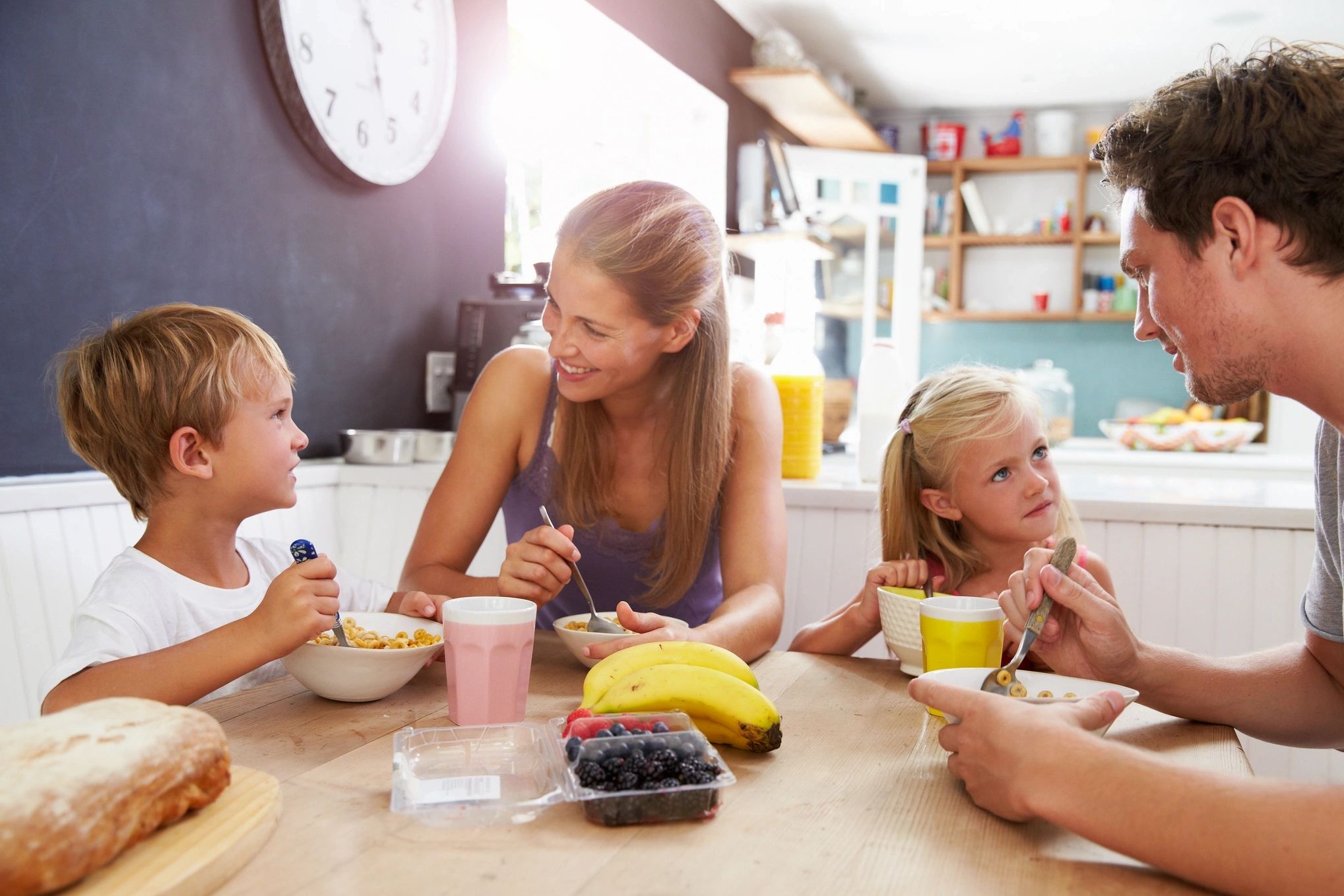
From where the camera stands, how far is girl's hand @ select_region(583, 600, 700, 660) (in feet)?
3.81

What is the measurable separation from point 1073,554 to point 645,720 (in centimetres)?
50

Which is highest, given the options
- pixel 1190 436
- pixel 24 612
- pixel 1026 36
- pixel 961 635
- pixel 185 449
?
pixel 1026 36

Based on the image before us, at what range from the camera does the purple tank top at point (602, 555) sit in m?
1.72

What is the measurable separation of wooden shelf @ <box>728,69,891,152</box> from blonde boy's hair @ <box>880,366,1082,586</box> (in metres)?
3.31

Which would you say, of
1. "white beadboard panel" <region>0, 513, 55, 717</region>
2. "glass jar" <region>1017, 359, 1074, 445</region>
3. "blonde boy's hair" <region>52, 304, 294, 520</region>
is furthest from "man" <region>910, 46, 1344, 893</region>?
"glass jar" <region>1017, 359, 1074, 445</region>

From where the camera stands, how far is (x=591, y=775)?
758mm

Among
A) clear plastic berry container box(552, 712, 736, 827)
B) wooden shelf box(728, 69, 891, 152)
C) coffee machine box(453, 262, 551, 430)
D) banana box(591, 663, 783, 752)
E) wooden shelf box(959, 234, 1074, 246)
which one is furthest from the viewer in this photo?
wooden shelf box(959, 234, 1074, 246)

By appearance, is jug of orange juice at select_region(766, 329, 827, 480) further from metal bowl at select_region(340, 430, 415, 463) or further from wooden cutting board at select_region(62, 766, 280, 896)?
wooden cutting board at select_region(62, 766, 280, 896)

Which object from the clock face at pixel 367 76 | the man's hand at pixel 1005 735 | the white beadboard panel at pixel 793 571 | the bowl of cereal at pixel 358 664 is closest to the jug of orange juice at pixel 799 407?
the white beadboard panel at pixel 793 571

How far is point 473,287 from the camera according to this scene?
2.98 meters

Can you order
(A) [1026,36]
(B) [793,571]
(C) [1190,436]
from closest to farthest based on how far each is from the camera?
(B) [793,571] → (C) [1190,436] → (A) [1026,36]

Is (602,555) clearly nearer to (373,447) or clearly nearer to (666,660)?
(666,660)

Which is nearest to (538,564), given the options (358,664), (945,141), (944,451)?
(358,664)

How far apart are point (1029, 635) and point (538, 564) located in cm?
57
